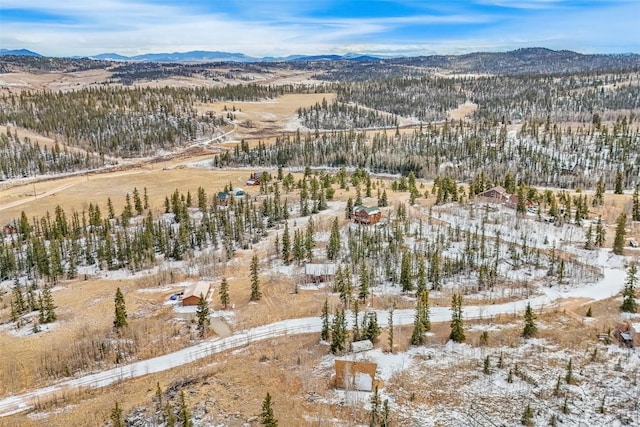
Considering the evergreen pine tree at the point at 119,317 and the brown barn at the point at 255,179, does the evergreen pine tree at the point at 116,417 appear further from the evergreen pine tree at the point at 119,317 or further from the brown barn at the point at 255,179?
the brown barn at the point at 255,179

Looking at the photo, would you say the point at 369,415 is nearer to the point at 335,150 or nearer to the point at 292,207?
the point at 292,207

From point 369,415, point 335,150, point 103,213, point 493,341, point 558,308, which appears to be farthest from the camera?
point 335,150

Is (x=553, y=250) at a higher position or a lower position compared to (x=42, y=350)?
higher

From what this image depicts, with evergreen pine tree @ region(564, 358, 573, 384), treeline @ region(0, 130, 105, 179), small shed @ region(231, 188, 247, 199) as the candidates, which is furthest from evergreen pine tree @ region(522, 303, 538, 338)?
treeline @ region(0, 130, 105, 179)

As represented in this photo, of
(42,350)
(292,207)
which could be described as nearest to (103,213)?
(292,207)

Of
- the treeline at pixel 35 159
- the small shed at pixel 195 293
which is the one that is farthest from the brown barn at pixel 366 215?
the treeline at pixel 35 159

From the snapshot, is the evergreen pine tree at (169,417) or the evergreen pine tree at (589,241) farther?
the evergreen pine tree at (589,241)
